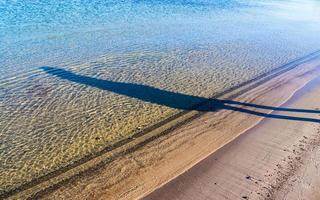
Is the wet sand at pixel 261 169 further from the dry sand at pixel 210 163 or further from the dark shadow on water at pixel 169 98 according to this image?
the dark shadow on water at pixel 169 98

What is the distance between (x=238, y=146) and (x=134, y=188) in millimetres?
3612

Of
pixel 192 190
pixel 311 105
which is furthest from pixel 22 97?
pixel 311 105

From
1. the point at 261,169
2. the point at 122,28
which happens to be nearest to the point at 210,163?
the point at 261,169

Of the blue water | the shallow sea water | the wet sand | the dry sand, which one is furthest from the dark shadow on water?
the blue water

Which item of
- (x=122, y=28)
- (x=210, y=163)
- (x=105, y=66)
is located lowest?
(x=210, y=163)

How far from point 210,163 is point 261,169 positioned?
1.28m

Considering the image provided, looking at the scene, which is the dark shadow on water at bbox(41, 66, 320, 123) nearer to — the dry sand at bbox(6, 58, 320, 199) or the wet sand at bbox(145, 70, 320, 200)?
the dry sand at bbox(6, 58, 320, 199)

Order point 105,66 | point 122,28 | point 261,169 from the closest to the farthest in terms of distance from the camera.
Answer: point 261,169
point 105,66
point 122,28

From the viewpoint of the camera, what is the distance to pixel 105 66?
1698 centimetres

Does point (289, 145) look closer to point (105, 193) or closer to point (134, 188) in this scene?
point (134, 188)

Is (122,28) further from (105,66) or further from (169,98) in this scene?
(169,98)

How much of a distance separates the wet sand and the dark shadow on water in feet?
4.01

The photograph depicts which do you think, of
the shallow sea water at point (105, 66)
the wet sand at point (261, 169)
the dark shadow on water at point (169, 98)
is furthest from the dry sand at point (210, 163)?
the shallow sea water at point (105, 66)

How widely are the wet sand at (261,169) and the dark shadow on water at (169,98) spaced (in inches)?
48.1
